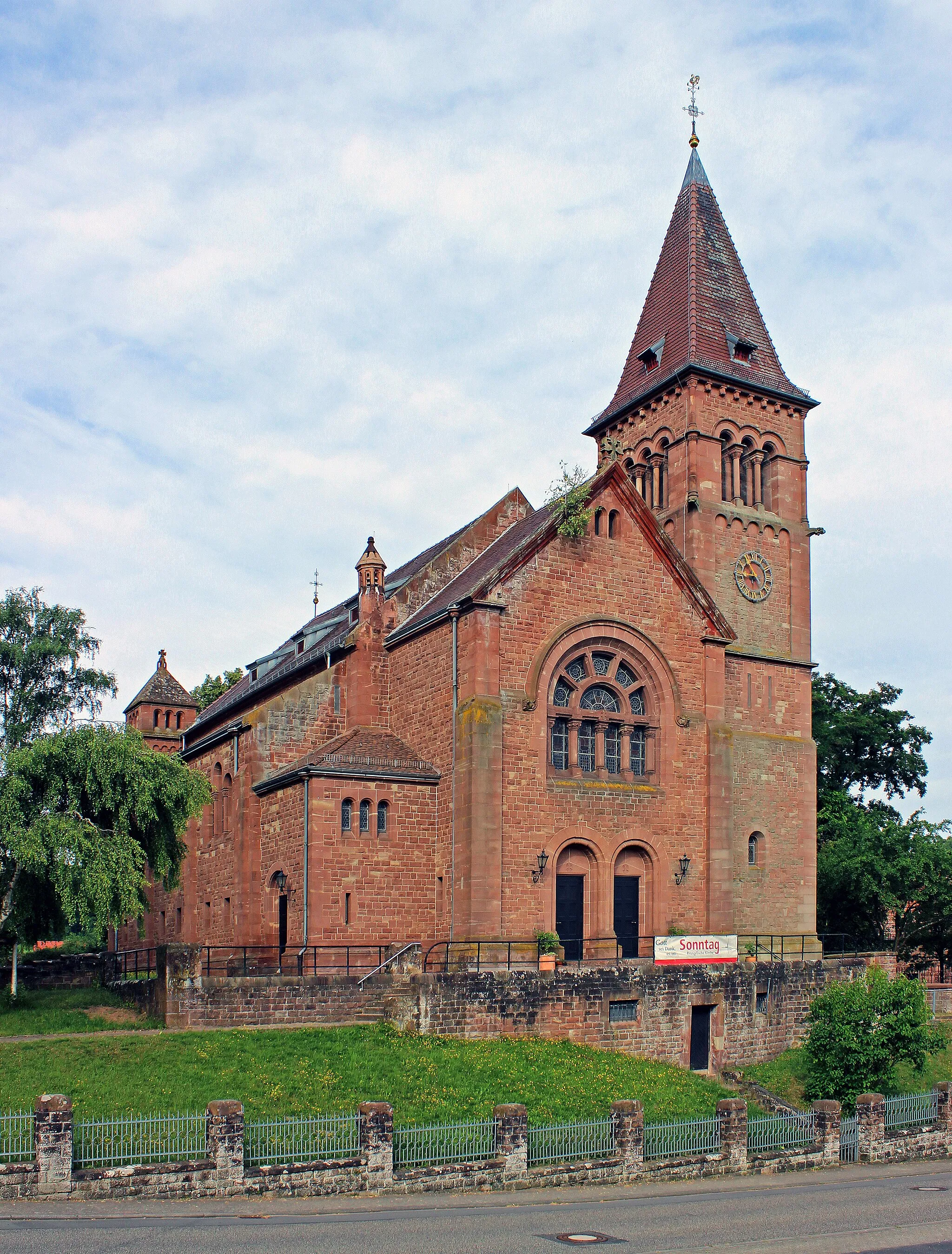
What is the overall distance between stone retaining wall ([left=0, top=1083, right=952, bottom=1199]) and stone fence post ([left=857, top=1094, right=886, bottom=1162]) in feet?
2.77

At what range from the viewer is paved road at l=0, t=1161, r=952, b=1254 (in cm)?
1689

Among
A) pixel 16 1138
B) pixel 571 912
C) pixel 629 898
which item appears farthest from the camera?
pixel 629 898

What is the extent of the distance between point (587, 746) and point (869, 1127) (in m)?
13.4

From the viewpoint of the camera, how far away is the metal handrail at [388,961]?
29.7 metres

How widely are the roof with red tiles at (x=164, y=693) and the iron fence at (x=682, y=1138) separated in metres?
42.2

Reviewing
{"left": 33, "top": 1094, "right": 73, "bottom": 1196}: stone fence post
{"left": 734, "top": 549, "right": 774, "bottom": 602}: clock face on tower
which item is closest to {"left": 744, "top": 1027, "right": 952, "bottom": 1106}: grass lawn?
{"left": 734, "top": 549, "right": 774, "bottom": 602}: clock face on tower

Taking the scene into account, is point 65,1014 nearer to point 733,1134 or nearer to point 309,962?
point 309,962

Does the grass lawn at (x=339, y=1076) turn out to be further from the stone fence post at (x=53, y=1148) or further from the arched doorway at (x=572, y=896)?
the arched doorway at (x=572, y=896)

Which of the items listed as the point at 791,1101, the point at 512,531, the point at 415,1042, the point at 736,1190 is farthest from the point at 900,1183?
the point at 512,531

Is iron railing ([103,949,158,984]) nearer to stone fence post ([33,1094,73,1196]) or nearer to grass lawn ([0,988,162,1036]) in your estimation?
grass lawn ([0,988,162,1036])

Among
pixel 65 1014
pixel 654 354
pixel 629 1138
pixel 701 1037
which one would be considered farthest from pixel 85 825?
pixel 654 354

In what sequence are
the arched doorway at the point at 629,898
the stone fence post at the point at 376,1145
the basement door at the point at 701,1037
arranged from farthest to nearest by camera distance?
the arched doorway at the point at 629,898, the basement door at the point at 701,1037, the stone fence post at the point at 376,1145

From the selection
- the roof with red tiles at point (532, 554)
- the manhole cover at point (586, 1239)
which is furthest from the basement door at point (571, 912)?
the manhole cover at point (586, 1239)

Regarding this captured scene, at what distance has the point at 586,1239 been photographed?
18.1 meters
